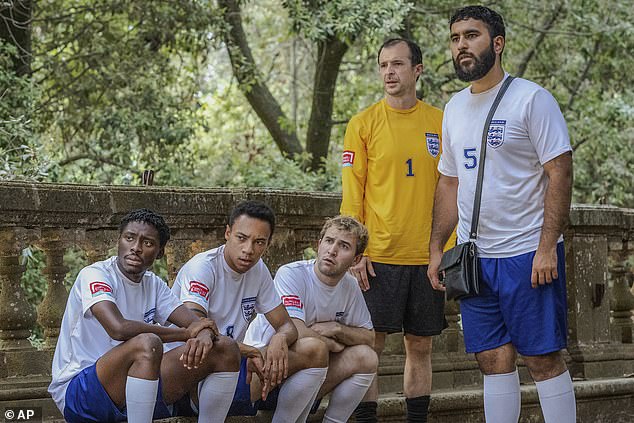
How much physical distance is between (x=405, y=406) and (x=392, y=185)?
1.39 metres

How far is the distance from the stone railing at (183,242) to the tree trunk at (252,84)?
5184 millimetres

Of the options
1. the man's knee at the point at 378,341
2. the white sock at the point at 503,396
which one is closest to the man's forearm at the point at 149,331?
the man's knee at the point at 378,341

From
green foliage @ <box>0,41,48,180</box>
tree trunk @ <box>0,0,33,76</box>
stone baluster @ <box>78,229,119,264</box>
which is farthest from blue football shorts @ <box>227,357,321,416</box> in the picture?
tree trunk @ <box>0,0,33,76</box>

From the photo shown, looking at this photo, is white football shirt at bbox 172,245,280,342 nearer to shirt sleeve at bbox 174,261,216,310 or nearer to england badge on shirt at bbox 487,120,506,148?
shirt sleeve at bbox 174,261,216,310

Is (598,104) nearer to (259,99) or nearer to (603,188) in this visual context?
(603,188)

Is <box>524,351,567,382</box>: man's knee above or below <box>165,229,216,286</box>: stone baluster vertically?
below

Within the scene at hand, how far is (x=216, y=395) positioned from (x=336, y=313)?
2.87 feet

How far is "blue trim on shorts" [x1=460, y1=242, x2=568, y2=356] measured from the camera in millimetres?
4730

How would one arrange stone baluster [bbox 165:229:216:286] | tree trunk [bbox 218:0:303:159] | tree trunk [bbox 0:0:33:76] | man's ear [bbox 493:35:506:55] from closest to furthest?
man's ear [bbox 493:35:506:55], stone baluster [bbox 165:229:216:286], tree trunk [bbox 0:0:33:76], tree trunk [bbox 218:0:303:159]

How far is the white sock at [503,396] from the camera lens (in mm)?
4883

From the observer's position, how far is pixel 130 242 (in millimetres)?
4883

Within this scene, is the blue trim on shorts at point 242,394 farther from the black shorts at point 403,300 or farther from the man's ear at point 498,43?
the man's ear at point 498,43

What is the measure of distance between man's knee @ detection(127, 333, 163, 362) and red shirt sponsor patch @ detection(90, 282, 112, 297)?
258 mm

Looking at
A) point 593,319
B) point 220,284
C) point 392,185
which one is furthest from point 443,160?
point 593,319
